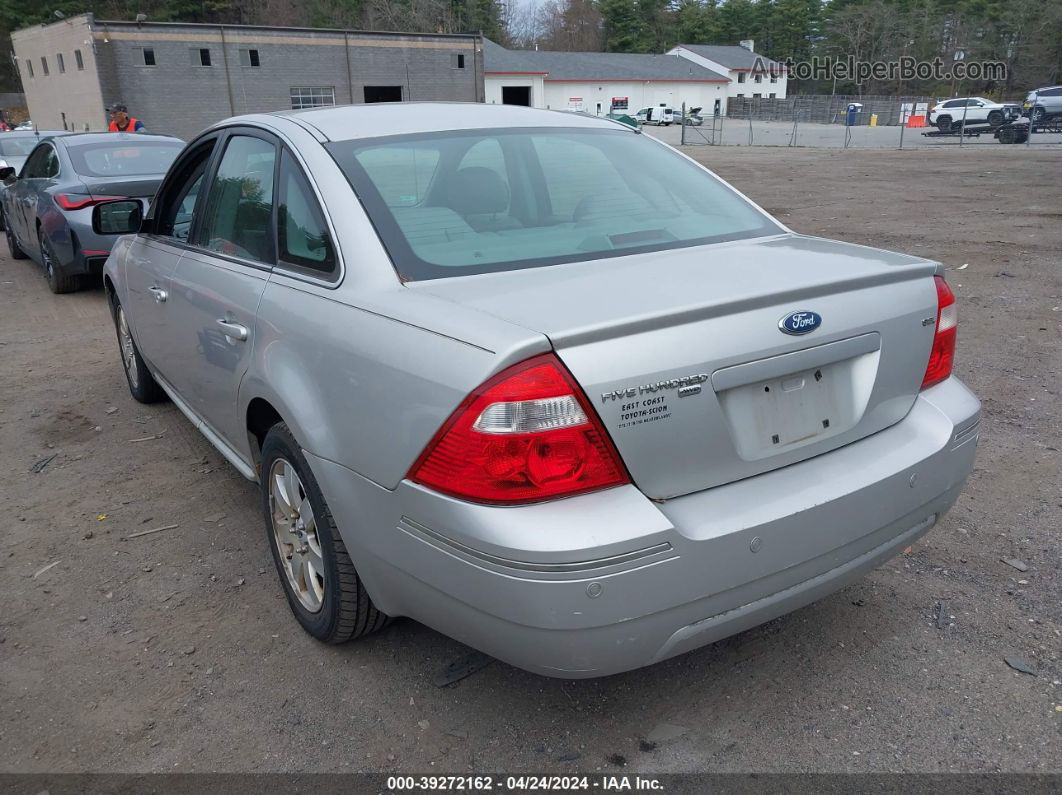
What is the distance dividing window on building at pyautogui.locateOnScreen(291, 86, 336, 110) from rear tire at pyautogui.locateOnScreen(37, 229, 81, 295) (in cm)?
4129

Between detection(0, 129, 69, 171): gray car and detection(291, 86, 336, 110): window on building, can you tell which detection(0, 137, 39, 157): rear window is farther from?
detection(291, 86, 336, 110): window on building

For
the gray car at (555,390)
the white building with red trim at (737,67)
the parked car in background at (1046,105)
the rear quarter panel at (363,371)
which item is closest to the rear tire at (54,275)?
the gray car at (555,390)

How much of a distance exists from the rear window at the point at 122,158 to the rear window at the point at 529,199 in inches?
265

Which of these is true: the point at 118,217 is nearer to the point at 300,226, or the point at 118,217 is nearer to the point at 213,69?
the point at 300,226

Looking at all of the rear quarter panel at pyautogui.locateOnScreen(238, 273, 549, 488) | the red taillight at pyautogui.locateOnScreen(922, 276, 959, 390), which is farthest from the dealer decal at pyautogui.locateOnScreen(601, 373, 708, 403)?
the red taillight at pyautogui.locateOnScreen(922, 276, 959, 390)

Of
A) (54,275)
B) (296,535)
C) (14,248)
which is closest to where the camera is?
(296,535)

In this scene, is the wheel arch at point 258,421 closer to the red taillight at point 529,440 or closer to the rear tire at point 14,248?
the red taillight at point 529,440

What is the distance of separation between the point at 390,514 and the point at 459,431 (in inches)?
14.3

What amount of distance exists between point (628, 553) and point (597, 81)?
7746cm

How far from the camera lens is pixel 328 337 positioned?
7.87 feet

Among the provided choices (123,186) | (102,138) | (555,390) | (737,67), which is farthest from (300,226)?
(737,67)

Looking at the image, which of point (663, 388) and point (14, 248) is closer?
point (663, 388)

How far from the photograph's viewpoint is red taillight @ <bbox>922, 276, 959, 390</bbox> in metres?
2.57

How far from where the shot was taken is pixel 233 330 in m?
2.96
